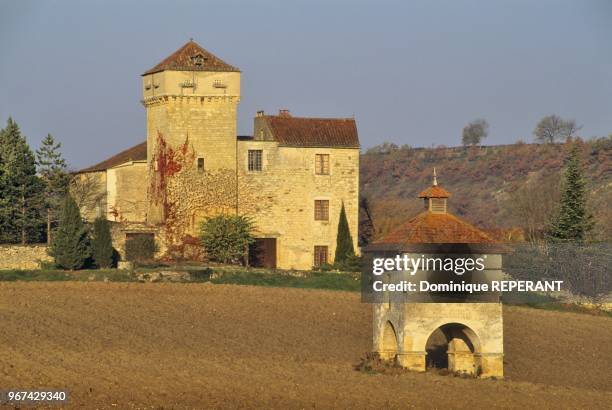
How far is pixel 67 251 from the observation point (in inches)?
2224

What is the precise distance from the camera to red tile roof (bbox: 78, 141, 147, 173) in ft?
212

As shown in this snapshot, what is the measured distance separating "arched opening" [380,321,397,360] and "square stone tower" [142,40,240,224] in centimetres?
2328

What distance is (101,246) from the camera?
57.5 m

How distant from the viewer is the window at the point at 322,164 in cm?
6328

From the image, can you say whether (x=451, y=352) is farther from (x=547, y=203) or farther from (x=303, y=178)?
(x=547, y=203)

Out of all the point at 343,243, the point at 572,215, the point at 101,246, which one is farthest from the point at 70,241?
the point at 572,215

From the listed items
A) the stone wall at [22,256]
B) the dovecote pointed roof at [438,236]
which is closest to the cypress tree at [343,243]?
the stone wall at [22,256]

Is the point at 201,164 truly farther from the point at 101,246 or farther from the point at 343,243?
the point at 343,243

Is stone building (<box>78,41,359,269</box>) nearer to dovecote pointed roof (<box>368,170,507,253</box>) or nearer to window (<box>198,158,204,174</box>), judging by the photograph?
window (<box>198,158,204,174</box>)

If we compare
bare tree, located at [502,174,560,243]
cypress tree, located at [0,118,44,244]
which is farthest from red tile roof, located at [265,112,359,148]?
bare tree, located at [502,174,560,243]

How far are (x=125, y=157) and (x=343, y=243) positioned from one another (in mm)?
11299

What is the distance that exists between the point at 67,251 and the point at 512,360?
20.7m

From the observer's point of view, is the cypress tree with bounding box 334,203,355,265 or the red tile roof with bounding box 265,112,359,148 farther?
the red tile roof with bounding box 265,112,359,148

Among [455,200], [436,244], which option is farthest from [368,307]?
[455,200]
